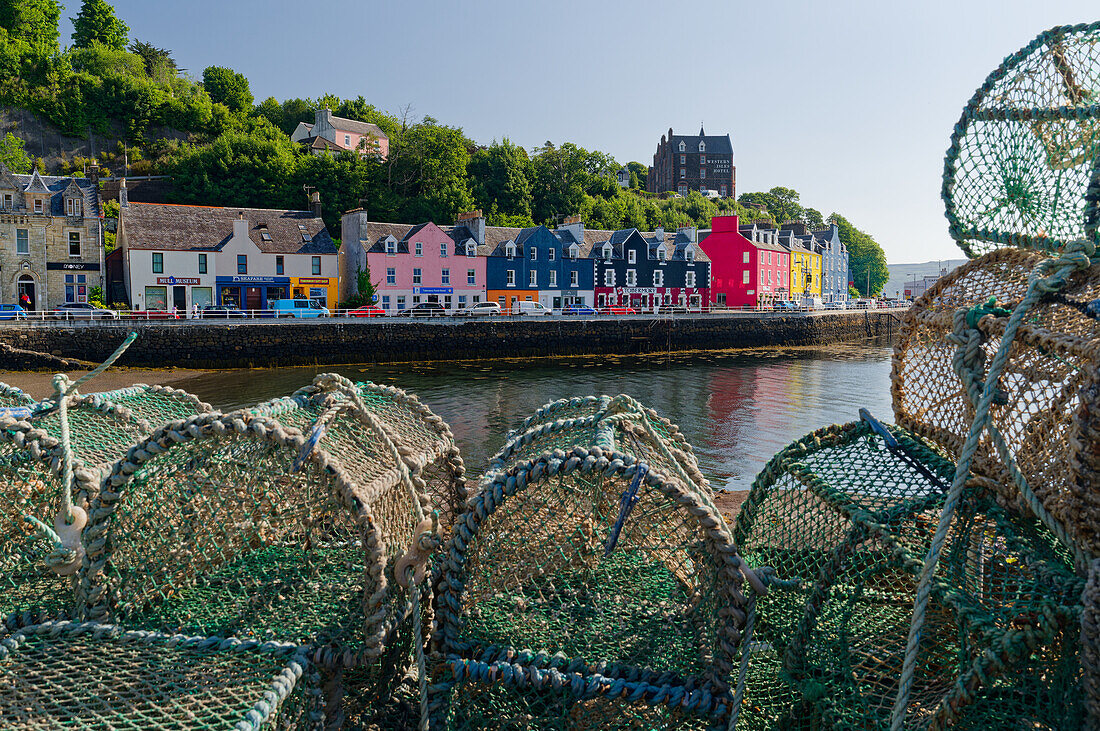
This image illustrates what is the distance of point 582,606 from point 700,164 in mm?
102150

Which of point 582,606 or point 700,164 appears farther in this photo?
point 700,164

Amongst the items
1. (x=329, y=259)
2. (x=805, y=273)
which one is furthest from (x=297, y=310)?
(x=805, y=273)

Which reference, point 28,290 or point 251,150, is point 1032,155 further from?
point 251,150

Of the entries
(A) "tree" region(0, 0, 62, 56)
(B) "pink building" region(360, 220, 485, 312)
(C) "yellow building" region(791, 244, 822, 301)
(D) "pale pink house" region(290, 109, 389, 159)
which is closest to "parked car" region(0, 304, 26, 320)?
(B) "pink building" region(360, 220, 485, 312)

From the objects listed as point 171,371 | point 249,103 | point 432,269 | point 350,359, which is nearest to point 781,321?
point 432,269

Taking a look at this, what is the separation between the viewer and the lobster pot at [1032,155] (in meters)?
2.83

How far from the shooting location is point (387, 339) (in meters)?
28.5

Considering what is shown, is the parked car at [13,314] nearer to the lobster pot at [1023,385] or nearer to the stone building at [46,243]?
the stone building at [46,243]

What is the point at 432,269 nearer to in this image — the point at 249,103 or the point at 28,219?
the point at 28,219

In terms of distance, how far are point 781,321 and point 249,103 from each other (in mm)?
55112

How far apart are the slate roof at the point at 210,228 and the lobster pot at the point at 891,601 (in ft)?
112

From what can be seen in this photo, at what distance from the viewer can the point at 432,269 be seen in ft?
127

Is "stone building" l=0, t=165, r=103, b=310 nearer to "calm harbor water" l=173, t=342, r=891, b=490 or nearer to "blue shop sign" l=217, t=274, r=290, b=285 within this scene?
"blue shop sign" l=217, t=274, r=290, b=285

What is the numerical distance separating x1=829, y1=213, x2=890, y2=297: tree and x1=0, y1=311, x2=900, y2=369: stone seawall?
201 ft
